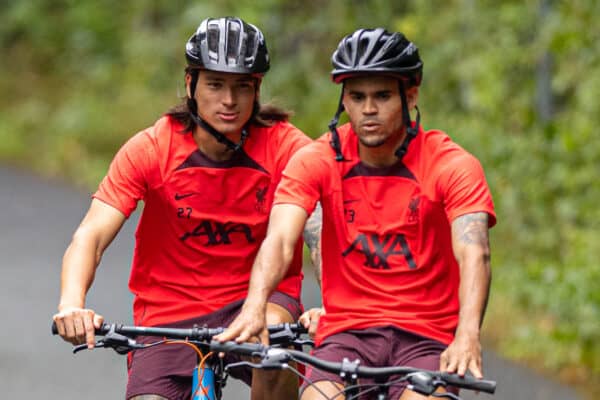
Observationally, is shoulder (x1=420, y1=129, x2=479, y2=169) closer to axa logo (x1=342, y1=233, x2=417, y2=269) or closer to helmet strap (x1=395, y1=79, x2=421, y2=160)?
helmet strap (x1=395, y1=79, x2=421, y2=160)

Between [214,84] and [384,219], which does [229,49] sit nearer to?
[214,84]

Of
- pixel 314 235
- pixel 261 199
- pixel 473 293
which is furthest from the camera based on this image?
pixel 261 199

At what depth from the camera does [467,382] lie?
17.4 ft

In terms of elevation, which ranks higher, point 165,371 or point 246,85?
point 246,85

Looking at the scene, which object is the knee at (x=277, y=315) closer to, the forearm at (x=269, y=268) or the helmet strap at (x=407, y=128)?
the forearm at (x=269, y=268)

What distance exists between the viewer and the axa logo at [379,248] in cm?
625

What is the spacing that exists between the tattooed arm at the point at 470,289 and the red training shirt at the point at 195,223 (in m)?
1.31

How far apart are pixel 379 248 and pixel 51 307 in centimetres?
937

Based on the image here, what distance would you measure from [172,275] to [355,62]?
1574 mm

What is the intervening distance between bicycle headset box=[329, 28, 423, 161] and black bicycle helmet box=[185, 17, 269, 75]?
618 mm

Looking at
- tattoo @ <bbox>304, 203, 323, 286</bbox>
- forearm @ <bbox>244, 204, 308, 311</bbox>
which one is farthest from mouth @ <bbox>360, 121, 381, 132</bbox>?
tattoo @ <bbox>304, 203, 323, 286</bbox>

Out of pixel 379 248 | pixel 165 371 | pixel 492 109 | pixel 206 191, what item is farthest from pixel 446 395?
pixel 492 109

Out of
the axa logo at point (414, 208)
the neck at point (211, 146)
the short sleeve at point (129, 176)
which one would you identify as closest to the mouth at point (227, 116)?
the neck at point (211, 146)

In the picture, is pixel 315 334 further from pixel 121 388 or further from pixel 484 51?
pixel 484 51
